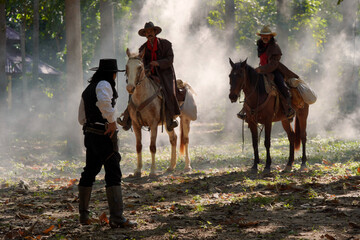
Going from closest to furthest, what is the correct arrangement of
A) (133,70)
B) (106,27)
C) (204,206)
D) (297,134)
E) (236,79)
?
1. (204,206)
2. (133,70)
3. (236,79)
4. (297,134)
5. (106,27)

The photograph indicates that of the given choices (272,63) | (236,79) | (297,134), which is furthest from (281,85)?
(297,134)

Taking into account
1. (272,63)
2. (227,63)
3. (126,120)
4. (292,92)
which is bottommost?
(126,120)

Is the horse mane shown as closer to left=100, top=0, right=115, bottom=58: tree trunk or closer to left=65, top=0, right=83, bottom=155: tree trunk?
left=65, top=0, right=83, bottom=155: tree trunk

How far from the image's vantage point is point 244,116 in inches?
502

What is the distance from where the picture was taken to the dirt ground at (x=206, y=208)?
6.67m

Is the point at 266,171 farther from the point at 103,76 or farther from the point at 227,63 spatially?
the point at 227,63

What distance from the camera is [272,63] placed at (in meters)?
12.5

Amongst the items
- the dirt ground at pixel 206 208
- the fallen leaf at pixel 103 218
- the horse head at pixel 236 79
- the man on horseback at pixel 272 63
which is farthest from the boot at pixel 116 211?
the man on horseback at pixel 272 63

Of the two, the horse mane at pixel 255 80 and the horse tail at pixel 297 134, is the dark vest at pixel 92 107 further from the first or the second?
the horse tail at pixel 297 134

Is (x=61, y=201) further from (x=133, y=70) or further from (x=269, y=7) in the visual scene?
(x=269, y=7)

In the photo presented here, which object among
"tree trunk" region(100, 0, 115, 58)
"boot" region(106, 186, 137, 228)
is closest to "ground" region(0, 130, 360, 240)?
"boot" region(106, 186, 137, 228)

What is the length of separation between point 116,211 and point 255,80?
6.25 metres

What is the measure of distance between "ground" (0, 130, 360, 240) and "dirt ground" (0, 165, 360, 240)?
1cm

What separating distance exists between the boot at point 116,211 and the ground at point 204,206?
12 centimetres
